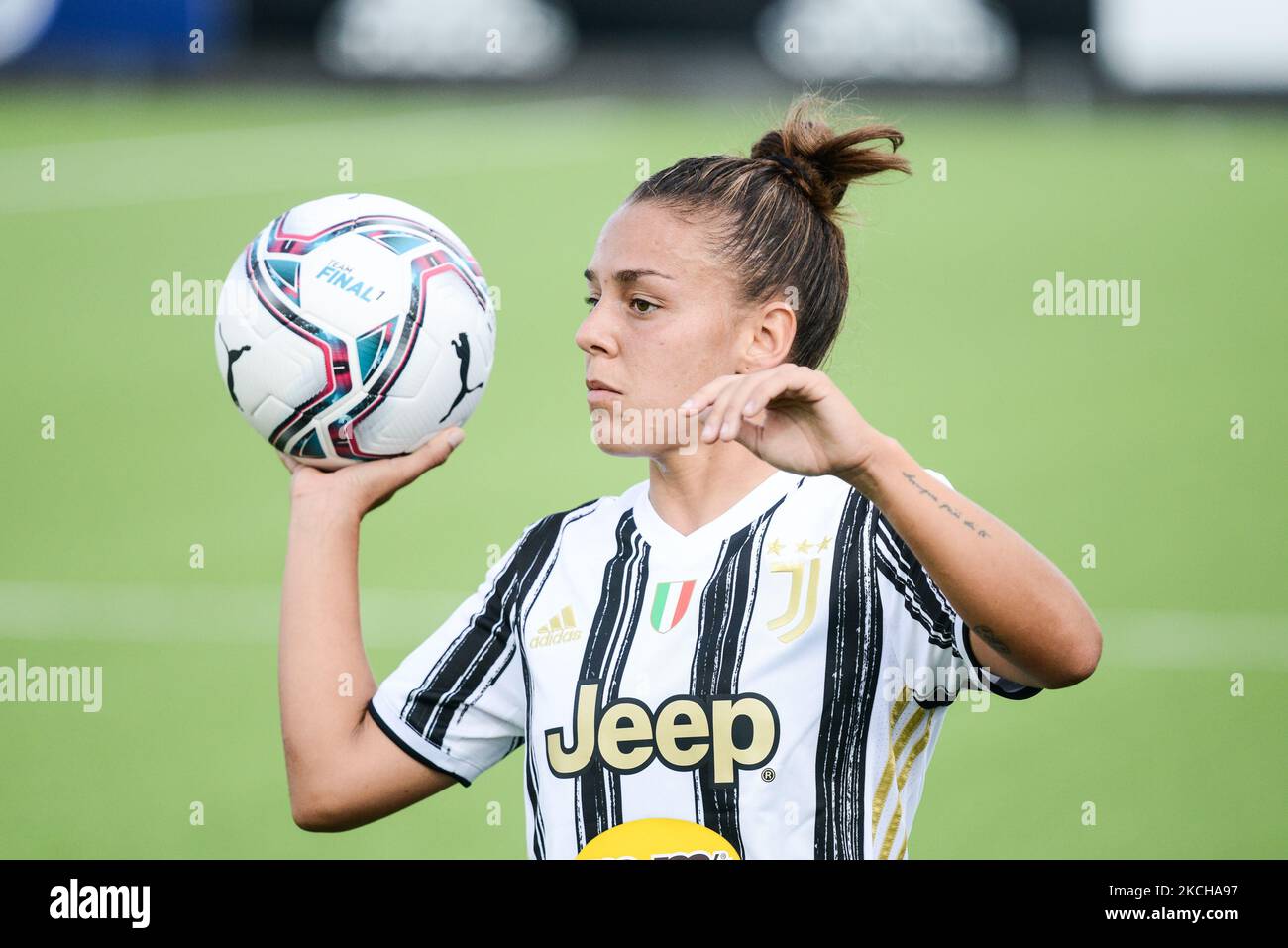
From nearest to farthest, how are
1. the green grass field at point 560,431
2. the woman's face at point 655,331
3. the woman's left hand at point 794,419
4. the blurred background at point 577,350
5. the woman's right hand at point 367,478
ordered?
the woman's left hand at point 794,419 < the woman's face at point 655,331 < the woman's right hand at point 367,478 < the green grass field at point 560,431 < the blurred background at point 577,350

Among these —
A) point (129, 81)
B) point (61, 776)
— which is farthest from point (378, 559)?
point (129, 81)

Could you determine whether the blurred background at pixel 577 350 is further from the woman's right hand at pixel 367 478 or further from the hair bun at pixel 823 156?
the woman's right hand at pixel 367 478

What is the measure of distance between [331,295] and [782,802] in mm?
1288

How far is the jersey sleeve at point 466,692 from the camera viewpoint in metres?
3.09

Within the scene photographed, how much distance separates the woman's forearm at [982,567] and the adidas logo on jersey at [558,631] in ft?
2.24

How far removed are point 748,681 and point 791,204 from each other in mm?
1016

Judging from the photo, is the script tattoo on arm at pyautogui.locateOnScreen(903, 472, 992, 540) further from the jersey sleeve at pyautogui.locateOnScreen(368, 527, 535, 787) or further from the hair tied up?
the hair tied up

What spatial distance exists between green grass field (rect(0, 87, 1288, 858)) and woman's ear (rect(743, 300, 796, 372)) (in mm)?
608

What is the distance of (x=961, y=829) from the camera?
560cm

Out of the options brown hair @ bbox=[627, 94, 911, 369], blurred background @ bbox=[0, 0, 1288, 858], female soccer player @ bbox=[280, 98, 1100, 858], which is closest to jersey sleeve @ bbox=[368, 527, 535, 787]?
female soccer player @ bbox=[280, 98, 1100, 858]

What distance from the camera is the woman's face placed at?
301 cm

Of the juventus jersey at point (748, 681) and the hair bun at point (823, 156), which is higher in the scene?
the hair bun at point (823, 156)

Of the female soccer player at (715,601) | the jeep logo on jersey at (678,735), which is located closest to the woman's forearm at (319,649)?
the female soccer player at (715,601)

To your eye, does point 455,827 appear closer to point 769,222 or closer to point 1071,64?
point 769,222
